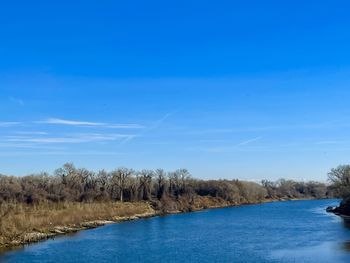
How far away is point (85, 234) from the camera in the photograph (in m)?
55.5

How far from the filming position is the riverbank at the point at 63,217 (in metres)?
47.8

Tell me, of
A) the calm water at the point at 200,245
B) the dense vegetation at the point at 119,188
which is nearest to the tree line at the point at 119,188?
the dense vegetation at the point at 119,188

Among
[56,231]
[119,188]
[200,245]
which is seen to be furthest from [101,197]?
[200,245]

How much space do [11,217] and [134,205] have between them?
44073mm

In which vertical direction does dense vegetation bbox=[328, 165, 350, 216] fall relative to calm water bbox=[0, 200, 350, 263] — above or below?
above

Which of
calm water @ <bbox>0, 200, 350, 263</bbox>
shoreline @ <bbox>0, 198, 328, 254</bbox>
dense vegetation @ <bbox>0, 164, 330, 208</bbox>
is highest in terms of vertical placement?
dense vegetation @ <bbox>0, 164, 330, 208</bbox>

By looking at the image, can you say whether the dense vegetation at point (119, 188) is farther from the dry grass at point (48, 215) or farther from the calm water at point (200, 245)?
the calm water at point (200, 245)

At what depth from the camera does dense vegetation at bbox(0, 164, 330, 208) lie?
3482 inches

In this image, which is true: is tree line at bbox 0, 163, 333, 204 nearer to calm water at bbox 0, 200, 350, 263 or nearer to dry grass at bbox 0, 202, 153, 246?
dry grass at bbox 0, 202, 153, 246

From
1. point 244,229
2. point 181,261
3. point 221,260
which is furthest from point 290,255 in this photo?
point 244,229

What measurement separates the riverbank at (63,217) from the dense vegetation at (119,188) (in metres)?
6.15

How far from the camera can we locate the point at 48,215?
6041 cm

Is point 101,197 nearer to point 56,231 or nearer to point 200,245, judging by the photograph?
point 56,231

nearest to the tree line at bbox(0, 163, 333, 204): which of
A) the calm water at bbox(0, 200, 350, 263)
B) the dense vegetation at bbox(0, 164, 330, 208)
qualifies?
the dense vegetation at bbox(0, 164, 330, 208)
